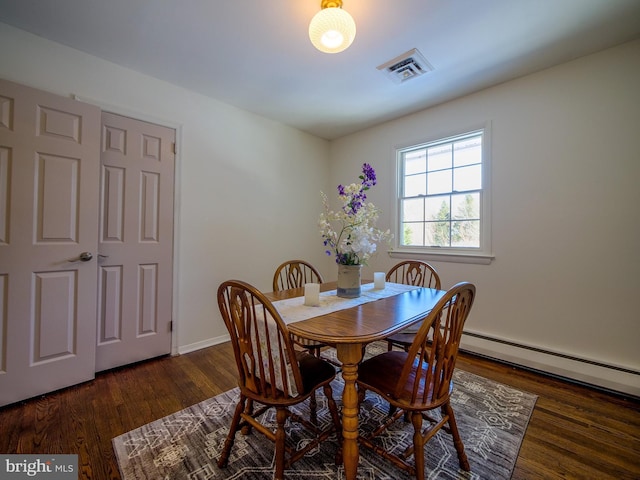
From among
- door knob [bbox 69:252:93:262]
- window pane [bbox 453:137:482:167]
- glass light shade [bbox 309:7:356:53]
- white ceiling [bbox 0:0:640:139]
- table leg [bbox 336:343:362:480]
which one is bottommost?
table leg [bbox 336:343:362:480]

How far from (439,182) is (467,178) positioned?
0.29 meters

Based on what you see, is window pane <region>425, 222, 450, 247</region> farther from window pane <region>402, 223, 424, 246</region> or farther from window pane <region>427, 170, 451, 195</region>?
window pane <region>427, 170, 451, 195</region>

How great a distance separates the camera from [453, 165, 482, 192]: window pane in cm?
273

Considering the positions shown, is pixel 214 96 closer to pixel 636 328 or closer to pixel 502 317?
pixel 502 317

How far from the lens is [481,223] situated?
8.77ft

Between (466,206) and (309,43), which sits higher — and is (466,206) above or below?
below

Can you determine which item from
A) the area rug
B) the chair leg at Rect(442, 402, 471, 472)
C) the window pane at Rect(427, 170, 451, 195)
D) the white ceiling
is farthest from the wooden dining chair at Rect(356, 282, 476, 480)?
the window pane at Rect(427, 170, 451, 195)

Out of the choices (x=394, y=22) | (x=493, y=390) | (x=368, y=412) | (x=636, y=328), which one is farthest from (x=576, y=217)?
(x=368, y=412)

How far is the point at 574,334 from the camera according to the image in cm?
218

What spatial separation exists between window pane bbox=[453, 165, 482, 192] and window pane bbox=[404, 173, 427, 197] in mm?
342

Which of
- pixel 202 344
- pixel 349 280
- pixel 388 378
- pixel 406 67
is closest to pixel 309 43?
pixel 406 67

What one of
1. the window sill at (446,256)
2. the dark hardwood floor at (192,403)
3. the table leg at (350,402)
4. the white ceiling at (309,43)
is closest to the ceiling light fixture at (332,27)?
the white ceiling at (309,43)

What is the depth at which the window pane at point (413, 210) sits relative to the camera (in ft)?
10.4

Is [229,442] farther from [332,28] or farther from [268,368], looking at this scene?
[332,28]
